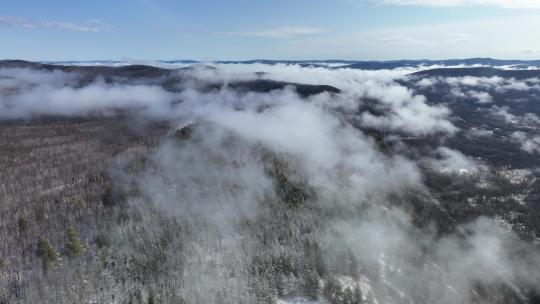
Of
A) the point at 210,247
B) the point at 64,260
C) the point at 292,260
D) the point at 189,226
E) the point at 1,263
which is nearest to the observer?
the point at 1,263

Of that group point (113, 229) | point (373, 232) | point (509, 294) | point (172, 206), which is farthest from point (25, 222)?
point (509, 294)

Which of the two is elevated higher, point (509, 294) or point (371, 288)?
point (371, 288)

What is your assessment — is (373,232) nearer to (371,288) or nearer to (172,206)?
(371,288)

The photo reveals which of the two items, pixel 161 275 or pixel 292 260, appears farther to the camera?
pixel 292 260

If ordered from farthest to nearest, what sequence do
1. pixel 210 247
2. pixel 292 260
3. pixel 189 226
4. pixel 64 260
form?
pixel 189 226 → pixel 210 247 → pixel 292 260 → pixel 64 260

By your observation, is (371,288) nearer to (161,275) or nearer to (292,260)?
(292,260)

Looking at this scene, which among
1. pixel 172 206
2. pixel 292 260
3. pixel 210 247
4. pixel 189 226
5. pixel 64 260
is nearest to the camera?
pixel 64 260

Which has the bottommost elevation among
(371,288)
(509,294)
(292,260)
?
(509,294)

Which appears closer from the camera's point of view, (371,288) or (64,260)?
(64,260)

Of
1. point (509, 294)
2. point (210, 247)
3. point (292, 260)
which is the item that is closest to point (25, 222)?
point (210, 247)
